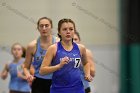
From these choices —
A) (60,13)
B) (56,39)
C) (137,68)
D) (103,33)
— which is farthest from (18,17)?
(56,39)

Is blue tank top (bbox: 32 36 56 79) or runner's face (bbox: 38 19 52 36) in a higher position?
runner's face (bbox: 38 19 52 36)

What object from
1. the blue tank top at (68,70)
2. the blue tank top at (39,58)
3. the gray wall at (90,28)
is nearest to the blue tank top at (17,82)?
the gray wall at (90,28)

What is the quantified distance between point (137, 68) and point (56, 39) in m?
3.67

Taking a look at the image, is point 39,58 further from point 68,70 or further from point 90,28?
point 90,28

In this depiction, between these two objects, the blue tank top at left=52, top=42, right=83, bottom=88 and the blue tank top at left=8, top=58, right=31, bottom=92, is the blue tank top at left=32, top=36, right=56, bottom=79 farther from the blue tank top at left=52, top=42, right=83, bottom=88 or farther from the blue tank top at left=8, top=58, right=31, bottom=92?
the blue tank top at left=8, top=58, right=31, bottom=92

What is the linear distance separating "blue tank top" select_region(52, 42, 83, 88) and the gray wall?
12.0ft

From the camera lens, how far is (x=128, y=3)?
8.95 meters

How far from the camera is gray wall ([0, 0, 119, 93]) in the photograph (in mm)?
8617

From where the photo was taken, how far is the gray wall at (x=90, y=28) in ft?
28.3

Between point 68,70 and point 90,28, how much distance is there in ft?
14.7

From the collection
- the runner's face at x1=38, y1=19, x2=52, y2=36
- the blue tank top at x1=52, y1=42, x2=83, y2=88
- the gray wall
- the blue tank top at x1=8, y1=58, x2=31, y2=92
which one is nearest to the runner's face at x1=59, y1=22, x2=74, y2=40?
the blue tank top at x1=52, y1=42, x2=83, y2=88

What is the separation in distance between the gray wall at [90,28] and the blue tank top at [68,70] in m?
3.65

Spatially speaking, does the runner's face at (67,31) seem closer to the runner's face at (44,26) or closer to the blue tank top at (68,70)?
the blue tank top at (68,70)

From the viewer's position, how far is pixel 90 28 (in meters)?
9.20
